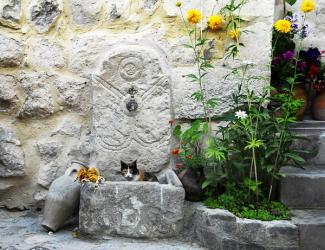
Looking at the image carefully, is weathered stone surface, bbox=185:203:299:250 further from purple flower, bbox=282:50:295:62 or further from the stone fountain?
purple flower, bbox=282:50:295:62

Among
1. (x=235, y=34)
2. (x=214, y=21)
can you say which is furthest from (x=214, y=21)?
(x=235, y=34)

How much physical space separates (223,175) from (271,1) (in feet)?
3.76

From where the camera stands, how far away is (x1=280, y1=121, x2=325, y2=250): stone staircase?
2242mm

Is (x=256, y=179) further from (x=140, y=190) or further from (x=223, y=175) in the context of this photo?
(x=140, y=190)

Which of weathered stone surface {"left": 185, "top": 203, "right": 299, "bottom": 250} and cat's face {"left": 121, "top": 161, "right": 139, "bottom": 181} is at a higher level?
cat's face {"left": 121, "top": 161, "right": 139, "bottom": 181}

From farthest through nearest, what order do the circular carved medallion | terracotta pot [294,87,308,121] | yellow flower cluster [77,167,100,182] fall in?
1. terracotta pot [294,87,308,121]
2. the circular carved medallion
3. yellow flower cluster [77,167,100,182]

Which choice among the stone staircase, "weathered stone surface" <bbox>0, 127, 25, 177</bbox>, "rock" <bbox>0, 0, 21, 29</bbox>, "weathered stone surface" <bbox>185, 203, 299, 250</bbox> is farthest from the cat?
"rock" <bbox>0, 0, 21, 29</bbox>

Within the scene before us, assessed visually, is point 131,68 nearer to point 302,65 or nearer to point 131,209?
point 131,209

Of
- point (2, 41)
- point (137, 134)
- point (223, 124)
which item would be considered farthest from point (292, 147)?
point (2, 41)

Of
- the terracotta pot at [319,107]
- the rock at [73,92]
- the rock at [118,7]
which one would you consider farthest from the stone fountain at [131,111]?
the terracotta pot at [319,107]

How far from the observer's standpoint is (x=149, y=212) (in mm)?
2393

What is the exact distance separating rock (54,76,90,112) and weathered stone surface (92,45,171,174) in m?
Result: 0.12

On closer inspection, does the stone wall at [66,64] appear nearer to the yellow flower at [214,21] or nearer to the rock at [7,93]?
the rock at [7,93]

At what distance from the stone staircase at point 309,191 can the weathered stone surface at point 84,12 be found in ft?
4.95
